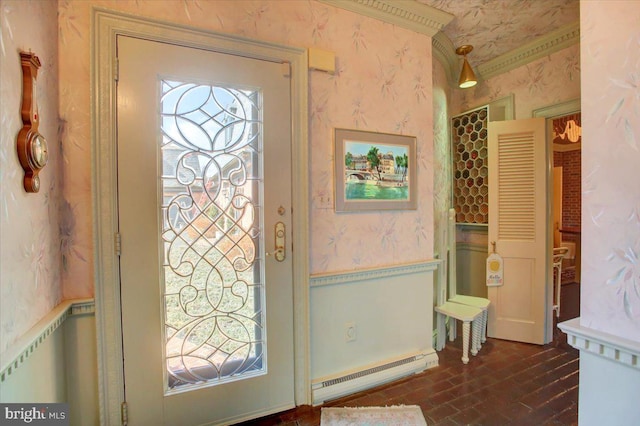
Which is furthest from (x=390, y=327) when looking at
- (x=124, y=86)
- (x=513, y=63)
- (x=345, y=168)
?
(x=513, y=63)

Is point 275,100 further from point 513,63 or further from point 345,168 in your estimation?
point 513,63

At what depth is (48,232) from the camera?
131 centimetres

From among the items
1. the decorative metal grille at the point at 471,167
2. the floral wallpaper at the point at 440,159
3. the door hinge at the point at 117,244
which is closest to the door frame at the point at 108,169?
the door hinge at the point at 117,244

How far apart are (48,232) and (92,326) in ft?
1.68

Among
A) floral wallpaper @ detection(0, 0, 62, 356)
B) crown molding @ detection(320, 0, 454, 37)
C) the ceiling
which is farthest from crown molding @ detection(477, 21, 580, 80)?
floral wallpaper @ detection(0, 0, 62, 356)

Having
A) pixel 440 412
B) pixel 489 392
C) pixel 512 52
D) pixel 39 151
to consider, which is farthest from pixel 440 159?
pixel 39 151

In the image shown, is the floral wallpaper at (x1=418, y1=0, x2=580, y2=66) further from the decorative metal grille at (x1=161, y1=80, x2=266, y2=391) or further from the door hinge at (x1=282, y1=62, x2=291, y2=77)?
the decorative metal grille at (x1=161, y1=80, x2=266, y2=391)

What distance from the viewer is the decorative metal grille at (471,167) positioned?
308cm

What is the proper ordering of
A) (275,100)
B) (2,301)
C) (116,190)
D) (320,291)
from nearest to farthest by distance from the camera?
1. (2,301)
2. (116,190)
3. (275,100)
4. (320,291)

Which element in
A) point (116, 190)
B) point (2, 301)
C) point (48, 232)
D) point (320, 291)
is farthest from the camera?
point (320, 291)

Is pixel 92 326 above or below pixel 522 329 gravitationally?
above

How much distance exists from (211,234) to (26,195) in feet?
2.48

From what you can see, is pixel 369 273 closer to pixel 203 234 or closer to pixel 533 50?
pixel 203 234

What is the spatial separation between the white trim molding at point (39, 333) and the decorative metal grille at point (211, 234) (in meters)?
0.37
